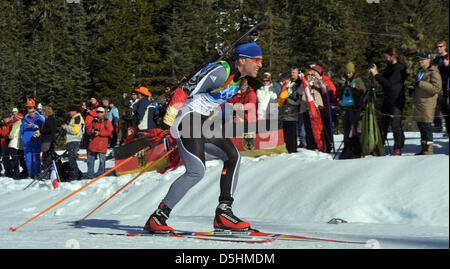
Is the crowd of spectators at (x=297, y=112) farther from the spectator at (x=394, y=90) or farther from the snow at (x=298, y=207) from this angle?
the snow at (x=298, y=207)

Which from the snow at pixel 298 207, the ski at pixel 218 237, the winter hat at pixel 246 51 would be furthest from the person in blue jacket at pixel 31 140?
the winter hat at pixel 246 51

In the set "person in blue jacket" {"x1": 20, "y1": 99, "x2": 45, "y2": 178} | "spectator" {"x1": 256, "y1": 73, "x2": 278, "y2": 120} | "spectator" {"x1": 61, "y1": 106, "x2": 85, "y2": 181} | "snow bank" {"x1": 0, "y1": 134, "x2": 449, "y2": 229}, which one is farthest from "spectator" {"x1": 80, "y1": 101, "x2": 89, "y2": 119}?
"spectator" {"x1": 256, "y1": 73, "x2": 278, "y2": 120}

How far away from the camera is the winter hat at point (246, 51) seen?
17.4ft

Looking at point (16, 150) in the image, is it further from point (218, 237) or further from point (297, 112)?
point (218, 237)

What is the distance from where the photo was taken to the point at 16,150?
47.5 ft

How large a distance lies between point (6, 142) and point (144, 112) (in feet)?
13.3

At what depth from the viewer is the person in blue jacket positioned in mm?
13734

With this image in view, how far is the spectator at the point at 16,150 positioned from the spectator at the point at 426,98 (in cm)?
1017

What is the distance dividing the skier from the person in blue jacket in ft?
30.5

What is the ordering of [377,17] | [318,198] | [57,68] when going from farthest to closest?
[377,17] → [57,68] → [318,198]

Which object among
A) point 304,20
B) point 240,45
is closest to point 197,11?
point 304,20

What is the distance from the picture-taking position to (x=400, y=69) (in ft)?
29.8
